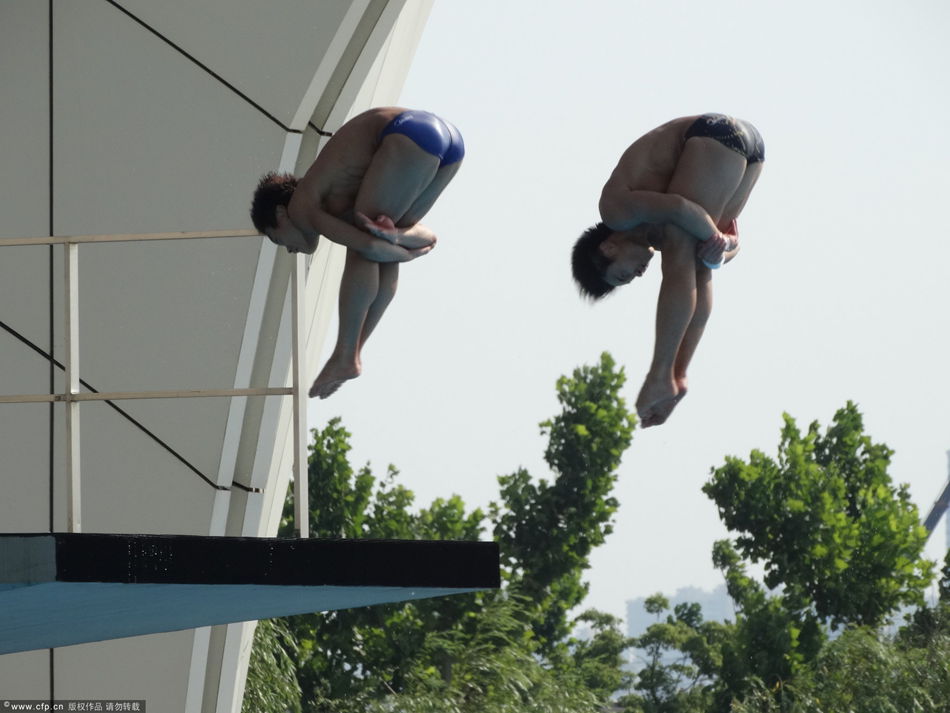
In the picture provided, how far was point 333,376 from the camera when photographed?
5.65m

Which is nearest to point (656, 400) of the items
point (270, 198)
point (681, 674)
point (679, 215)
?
point (679, 215)

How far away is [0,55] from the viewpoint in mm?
10453

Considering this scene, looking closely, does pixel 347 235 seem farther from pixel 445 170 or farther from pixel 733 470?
pixel 733 470

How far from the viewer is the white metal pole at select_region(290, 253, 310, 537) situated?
5832 mm

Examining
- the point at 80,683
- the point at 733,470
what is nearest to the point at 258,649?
the point at 80,683

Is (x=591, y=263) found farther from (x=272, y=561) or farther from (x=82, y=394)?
(x=82, y=394)

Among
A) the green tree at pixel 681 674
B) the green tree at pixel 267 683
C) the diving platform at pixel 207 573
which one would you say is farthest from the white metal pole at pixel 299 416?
the green tree at pixel 681 674

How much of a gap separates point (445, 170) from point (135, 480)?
665 cm

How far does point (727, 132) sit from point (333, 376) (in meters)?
1.94

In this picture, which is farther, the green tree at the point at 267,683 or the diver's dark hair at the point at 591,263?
the green tree at the point at 267,683

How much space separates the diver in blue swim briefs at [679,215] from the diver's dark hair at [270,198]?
1.31 metres

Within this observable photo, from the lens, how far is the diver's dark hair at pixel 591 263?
16.0 feet

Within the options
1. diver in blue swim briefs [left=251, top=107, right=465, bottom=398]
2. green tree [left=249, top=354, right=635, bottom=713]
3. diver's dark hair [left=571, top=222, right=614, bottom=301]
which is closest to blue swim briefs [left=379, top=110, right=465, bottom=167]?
diver in blue swim briefs [left=251, top=107, right=465, bottom=398]

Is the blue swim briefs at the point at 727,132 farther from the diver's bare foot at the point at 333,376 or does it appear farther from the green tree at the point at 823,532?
the green tree at the point at 823,532
